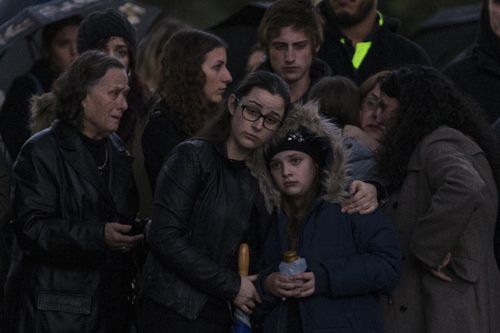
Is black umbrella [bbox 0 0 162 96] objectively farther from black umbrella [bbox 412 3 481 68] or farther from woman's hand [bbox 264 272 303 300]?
black umbrella [bbox 412 3 481 68]

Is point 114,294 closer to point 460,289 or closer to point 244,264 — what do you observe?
point 244,264

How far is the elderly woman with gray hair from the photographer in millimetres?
8102

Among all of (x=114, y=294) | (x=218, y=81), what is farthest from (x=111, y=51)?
(x=114, y=294)

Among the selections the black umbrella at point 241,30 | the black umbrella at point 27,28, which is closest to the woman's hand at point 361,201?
the black umbrella at point 27,28

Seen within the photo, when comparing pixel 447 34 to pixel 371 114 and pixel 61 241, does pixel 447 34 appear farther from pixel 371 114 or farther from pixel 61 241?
pixel 61 241

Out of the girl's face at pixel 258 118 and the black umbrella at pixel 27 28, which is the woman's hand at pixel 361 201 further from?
the black umbrella at pixel 27 28

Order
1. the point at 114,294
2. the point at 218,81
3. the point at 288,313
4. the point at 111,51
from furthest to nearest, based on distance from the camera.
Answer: the point at 111,51, the point at 218,81, the point at 114,294, the point at 288,313

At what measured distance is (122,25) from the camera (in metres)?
9.56

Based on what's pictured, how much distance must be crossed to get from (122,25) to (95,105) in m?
1.33

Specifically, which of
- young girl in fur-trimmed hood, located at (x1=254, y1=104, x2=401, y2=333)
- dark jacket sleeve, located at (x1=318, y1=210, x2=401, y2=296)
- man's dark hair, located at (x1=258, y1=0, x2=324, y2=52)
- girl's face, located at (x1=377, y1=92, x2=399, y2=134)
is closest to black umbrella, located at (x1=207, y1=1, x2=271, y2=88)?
man's dark hair, located at (x1=258, y1=0, x2=324, y2=52)

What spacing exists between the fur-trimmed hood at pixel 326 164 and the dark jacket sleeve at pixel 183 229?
11.9 inches

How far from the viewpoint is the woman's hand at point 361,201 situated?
25.4ft

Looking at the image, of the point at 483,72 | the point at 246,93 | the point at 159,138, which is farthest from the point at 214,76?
the point at 483,72

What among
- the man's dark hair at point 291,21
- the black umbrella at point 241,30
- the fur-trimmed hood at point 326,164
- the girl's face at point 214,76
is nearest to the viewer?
the fur-trimmed hood at point 326,164
